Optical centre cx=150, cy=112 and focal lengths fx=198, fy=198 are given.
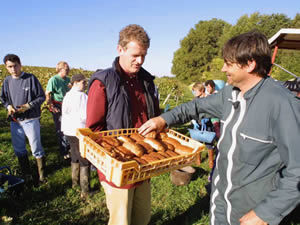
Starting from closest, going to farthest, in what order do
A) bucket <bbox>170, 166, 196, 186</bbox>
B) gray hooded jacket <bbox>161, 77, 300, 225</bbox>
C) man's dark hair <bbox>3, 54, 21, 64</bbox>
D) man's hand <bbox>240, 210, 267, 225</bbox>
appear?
gray hooded jacket <bbox>161, 77, 300, 225</bbox>, man's hand <bbox>240, 210, 267, 225</bbox>, man's dark hair <bbox>3, 54, 21, 64</bbox>, bucket <bbox>170, 166, 196, 186</bbox>

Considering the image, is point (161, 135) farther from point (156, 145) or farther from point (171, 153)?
point (171, 153)

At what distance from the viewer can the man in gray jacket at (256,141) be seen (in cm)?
139

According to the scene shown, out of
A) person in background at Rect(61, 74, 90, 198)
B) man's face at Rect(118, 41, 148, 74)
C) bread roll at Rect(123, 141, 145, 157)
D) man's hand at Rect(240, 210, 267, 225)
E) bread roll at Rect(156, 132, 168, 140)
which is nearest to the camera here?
man's hand at Rect(240, 210, 267, 225)

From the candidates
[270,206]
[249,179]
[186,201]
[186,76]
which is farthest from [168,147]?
[186,76]

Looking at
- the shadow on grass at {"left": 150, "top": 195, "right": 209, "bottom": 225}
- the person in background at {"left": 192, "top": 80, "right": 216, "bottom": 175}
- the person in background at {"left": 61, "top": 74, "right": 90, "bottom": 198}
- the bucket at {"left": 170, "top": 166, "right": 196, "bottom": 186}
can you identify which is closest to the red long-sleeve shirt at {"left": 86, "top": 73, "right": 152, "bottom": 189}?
the shadow on grass at {"left": 150, "top": 195, "right": 209, "bottom": 225}

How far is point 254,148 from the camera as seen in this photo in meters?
1.54

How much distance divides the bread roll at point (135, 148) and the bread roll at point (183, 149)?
38cm

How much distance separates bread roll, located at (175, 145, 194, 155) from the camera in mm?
1995

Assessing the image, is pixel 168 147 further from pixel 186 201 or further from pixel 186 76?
pixel 186 76

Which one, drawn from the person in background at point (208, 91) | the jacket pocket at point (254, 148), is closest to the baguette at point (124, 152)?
the jacket pocket at point (254, 148)

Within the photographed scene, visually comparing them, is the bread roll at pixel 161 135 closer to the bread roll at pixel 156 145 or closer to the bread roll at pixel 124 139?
the bread roll at pixel 156 145

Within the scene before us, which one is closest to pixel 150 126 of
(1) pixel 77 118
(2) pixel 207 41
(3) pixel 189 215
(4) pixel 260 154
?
(4) pixel 260 154

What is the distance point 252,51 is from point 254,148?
762mm

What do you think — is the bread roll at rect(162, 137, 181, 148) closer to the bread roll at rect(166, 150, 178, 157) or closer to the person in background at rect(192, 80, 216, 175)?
the bread roll at rect(166, 150, 178, 157)
